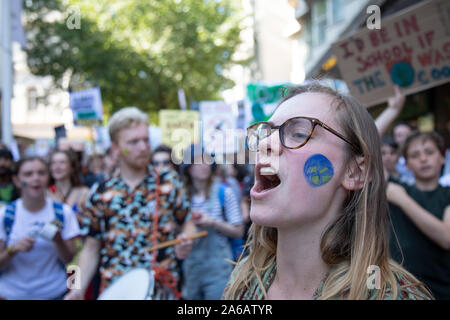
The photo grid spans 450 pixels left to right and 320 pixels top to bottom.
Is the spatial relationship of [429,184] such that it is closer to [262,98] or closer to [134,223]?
[134,223]

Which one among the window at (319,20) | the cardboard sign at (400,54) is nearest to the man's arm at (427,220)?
the cardboard sign at (400,54)

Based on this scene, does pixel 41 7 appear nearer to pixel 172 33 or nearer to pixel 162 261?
pixel 172 33

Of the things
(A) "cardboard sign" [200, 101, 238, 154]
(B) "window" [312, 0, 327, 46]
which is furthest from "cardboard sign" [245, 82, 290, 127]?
(B) "window" [312, 0, 327, 46]

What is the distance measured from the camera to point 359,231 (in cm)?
127

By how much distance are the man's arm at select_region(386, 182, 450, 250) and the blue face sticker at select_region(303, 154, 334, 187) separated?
1426 mm

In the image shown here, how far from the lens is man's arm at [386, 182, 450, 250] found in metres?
2.35

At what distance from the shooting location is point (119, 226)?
2582 mm

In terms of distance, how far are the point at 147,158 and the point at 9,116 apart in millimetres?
6393

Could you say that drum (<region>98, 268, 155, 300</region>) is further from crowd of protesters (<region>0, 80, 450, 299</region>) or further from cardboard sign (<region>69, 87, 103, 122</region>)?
cardboard sign (<region>69, 87, 103, 122</region>)

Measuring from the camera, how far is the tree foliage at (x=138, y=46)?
45.6ft

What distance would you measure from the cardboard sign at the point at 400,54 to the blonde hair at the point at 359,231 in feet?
6.03

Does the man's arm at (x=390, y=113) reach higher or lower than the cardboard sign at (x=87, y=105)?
lower

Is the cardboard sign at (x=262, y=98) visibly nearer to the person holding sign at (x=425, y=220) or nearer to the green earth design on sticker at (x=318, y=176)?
the person holding sign at (x=425, y=220)

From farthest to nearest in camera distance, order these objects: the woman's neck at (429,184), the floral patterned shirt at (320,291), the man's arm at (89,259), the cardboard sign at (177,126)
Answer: the cardboard sign at (177,126), the woman's neck at (429,184), the man's arm at (89,259), the floral patterned shirt at (320,291)
